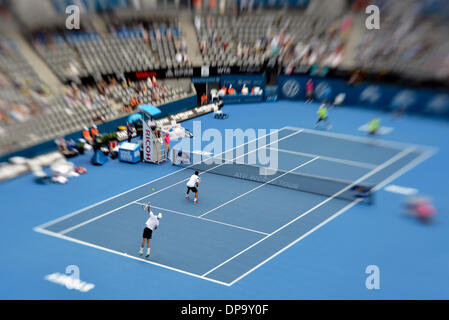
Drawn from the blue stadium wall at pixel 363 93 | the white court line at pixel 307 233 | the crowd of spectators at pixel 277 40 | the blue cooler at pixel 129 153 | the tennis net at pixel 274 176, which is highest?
the crowd of spectators at pixel 277 40

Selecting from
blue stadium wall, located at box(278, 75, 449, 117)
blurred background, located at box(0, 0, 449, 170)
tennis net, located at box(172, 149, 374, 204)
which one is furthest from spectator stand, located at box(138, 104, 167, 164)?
blue stadium wall, located at box(278, 75, 449, 117)

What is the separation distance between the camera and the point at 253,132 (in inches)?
1463

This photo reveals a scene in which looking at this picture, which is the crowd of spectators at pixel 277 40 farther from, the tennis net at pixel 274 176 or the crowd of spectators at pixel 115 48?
the tennis net at pixel 274 176

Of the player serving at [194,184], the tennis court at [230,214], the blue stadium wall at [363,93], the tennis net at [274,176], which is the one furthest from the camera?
the blue stadium wall at [363,93]

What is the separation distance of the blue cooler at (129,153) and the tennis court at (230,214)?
8.72ft

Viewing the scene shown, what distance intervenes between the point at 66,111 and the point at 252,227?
52.6ft

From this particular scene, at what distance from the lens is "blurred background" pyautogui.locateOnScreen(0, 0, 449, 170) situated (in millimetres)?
33312

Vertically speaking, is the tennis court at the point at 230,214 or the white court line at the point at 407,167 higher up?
the white court line at the point at 407,167

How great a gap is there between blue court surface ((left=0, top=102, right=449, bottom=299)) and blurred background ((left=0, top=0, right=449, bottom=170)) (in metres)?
4.61

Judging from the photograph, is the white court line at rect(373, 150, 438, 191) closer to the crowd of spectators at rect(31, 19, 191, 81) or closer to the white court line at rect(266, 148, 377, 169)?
the white court line at rect(266, 148, 377, 169)

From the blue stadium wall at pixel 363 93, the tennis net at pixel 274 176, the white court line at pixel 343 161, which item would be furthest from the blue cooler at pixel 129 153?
the blue stadium wall at pixel 363 93

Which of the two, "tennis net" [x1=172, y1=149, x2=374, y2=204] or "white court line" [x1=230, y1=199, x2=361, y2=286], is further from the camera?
"tennis net" [x1=172, y1=149, x2=374, y2=204]

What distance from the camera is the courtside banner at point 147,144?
30.7 metres

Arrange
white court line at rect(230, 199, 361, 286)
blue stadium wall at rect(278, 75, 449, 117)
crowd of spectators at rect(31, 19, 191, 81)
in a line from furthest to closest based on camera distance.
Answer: crowd of spectators at rect(31, 19, 191, 81)
blue stadium wall at rect(278, 75, 449, 117)
white court line at rect(230, 199, 361, 286)
